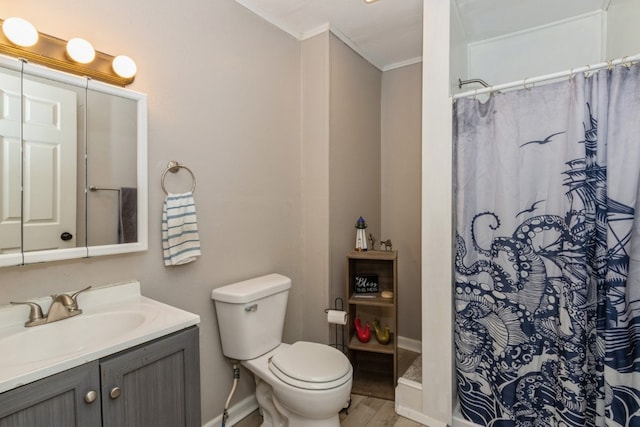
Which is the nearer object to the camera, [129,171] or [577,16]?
[129,171]

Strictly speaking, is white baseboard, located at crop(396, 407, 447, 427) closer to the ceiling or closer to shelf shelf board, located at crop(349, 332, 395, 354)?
shelf shelf board, located at crop(349, 332, 395, 354)

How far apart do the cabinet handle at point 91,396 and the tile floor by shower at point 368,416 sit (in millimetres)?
1193

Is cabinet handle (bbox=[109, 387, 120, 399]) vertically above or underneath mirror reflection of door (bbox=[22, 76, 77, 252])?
underneath

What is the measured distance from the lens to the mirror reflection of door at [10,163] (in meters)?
1.10

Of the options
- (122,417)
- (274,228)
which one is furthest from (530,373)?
(122,417)

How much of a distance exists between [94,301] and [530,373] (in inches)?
80.3

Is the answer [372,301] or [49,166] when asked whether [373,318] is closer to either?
[372,301]

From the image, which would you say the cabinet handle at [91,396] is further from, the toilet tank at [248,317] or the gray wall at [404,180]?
the gray wall at [404,180]

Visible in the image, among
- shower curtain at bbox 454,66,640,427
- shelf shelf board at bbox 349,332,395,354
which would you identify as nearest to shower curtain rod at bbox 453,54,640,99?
shower curtain at bbox 454,66,640,427

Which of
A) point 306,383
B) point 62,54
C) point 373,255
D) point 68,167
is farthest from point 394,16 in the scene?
point 306,383

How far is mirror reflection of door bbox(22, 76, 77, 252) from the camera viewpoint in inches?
45.7

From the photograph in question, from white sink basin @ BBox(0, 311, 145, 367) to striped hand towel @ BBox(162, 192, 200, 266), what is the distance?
355 millimetres

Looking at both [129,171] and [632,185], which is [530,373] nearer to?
[632,185]

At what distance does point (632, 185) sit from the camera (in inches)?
53.0
